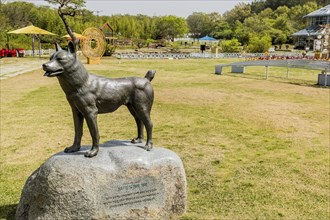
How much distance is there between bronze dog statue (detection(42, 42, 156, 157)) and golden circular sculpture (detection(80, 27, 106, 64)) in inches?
913

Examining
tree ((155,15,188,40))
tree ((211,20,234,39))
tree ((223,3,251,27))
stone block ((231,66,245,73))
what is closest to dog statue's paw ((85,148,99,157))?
stone block ((231,66,245,73))

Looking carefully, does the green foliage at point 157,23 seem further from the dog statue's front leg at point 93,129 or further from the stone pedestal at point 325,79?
the dog statue's front leg at point 93,129

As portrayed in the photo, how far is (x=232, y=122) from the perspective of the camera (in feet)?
33.5

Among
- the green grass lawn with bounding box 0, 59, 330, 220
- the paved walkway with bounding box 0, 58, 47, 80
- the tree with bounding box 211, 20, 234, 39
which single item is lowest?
the green grass lawn with bounding box 0, 59, 330, 220

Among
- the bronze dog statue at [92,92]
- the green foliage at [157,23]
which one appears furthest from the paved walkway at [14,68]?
the bronze dog statue at [92,92]

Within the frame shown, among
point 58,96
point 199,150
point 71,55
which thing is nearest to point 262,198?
point 199,150

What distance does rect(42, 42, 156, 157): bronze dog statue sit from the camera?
3.95 m

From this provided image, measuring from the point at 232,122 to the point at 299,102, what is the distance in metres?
4.67

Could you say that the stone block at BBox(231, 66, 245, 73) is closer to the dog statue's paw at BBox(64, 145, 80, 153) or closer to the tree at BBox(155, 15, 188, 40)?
the dog statue's paw at BBox(64, 145, 80, 153)

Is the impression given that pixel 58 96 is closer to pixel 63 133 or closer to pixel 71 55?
pixel 63 133

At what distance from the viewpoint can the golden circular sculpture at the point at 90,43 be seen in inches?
1046

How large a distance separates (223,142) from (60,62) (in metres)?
5.31

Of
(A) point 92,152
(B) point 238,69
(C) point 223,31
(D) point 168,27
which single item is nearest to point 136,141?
(A) point 92,152

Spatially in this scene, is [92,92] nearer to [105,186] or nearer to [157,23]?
[105,186]
